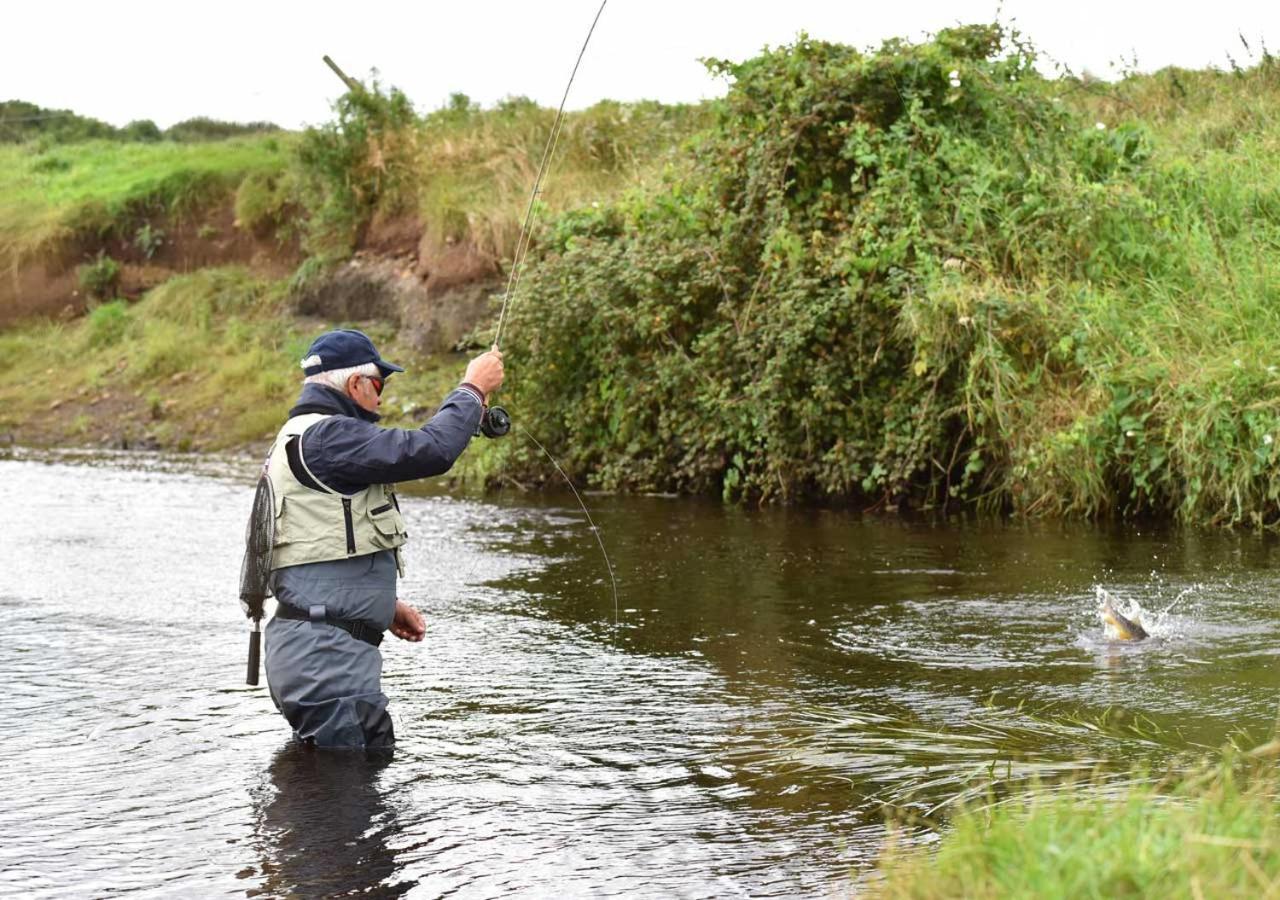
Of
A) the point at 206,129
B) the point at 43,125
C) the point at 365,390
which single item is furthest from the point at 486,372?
the point at 43,125

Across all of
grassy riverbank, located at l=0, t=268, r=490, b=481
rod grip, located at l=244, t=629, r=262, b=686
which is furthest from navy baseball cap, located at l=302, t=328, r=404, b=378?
grassy riverbank, located at l=0, t=268, r=490, b=481

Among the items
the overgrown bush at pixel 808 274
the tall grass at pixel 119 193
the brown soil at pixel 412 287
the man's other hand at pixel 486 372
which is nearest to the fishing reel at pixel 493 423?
the man's other hand at pixel 486 372

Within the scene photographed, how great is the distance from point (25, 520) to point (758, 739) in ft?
28.6

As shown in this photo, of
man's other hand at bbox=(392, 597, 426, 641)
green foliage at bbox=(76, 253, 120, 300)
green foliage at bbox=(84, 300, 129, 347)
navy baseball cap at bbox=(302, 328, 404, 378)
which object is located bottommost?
man's other hand at bbox=(392, 597, 426, 641)

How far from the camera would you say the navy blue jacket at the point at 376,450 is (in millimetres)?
5008

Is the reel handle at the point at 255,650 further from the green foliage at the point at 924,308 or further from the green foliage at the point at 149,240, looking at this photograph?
the green foliage at the point at 149,240

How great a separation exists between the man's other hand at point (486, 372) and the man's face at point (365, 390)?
316 mm

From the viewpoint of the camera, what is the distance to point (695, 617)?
25.7 feet

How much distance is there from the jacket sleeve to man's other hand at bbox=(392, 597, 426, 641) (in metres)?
0.61

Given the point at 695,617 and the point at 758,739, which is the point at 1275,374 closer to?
the point at 695,617

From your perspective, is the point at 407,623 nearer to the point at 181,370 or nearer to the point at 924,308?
the point at 924,308

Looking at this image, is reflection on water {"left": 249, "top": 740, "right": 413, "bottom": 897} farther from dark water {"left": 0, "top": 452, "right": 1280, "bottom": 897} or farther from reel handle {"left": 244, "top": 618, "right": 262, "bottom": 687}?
reel handle {"left": 244, "top": 618, "right": 262, "bottom": 687}

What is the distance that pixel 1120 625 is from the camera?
682 cm

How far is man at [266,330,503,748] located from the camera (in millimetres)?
5047
